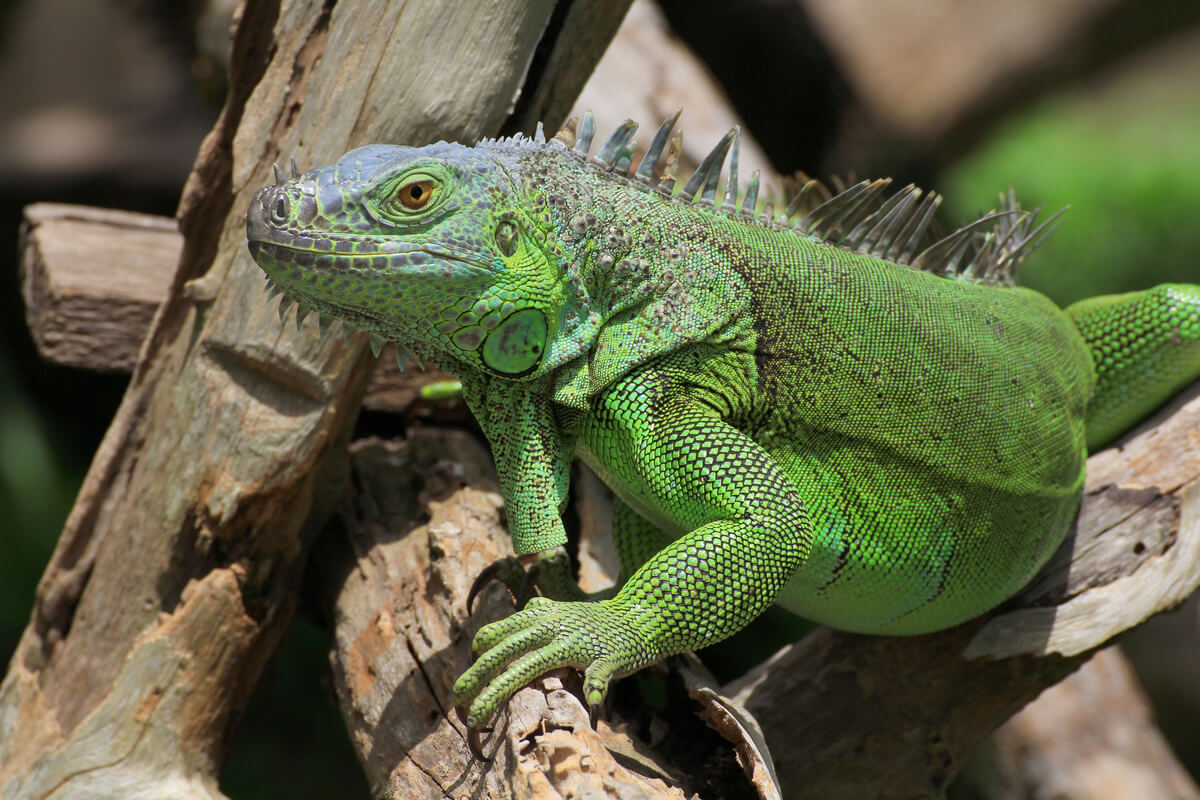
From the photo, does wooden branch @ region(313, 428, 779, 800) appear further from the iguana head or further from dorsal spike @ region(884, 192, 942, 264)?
dorsal spike @ region(884, 192, 942, 264)

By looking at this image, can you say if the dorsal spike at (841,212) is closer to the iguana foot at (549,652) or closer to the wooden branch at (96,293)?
the iguana foot at (549,652)

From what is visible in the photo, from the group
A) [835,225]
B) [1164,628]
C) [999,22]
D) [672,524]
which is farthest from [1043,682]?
[999,22]

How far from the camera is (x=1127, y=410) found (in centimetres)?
420

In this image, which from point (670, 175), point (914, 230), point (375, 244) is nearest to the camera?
point (375, 244)

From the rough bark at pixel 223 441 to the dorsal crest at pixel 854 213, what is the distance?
0.65 m

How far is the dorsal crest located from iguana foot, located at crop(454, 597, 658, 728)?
1.46 metres

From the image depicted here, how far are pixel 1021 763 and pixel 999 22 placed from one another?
34.5 feet

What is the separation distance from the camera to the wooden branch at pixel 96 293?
461 centimetres

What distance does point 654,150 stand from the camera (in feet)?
10.7

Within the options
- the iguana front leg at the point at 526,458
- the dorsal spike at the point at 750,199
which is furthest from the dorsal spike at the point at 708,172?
the iguana front leg at the point at 526,458

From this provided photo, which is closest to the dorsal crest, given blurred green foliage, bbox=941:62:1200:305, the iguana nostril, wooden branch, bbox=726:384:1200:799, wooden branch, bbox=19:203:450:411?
the iguana nostril

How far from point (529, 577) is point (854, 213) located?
1.76 metres

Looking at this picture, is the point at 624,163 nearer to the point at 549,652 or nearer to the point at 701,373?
the point at 701,373

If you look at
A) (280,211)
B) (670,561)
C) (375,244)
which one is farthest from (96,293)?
(670,561)
